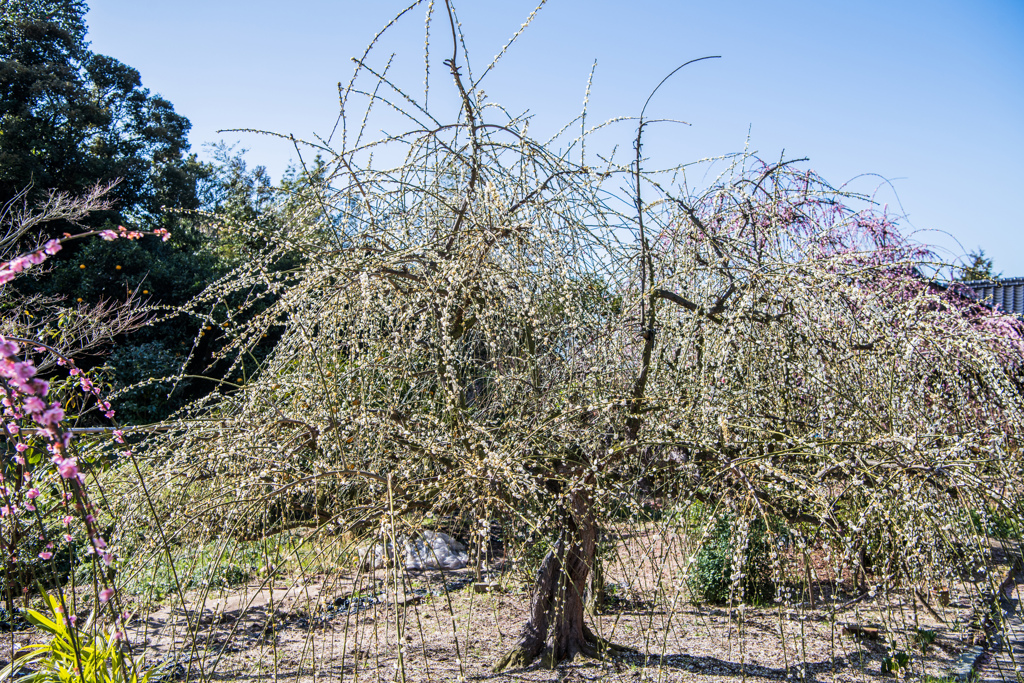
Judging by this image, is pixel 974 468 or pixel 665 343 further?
pixel 665 343

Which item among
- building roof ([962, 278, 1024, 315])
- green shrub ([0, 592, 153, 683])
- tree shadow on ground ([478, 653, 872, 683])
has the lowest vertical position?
tree shadow on ground ([478, 653, 872, 683])

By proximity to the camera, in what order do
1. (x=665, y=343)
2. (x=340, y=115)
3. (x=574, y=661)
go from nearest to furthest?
(x=340, y=115) → (x=665, y=343) → (x=574, y=661)

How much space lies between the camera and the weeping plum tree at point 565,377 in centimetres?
230

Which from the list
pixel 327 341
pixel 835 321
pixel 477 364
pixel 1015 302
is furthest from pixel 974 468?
pixel 1015 302

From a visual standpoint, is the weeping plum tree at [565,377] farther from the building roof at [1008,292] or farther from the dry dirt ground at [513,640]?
the building roof at [1008,292]

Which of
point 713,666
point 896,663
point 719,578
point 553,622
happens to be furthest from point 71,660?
point 719,578

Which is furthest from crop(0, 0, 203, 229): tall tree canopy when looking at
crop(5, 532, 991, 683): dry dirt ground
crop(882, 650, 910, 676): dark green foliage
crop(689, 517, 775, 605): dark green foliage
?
crop(882, 650, 910, 676): dark green foliage

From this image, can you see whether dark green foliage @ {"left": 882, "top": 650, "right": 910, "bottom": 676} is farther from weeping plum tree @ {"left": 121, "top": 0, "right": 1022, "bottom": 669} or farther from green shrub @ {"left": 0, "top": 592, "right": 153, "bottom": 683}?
green shrub @ {"left": 0, "top": 592, "right": 153, "bottom": 683}

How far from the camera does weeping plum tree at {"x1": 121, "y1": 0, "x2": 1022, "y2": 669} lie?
230 centimetres

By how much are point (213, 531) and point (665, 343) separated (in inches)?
77.2

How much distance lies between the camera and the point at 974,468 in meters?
2.22

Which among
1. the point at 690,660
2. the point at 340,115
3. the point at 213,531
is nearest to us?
the point at 340,115

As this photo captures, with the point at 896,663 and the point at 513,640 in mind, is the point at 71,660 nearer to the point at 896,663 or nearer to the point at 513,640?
the point at 513,640

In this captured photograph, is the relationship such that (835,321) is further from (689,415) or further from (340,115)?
(340,115)
